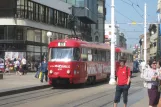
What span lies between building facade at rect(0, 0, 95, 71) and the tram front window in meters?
20.8

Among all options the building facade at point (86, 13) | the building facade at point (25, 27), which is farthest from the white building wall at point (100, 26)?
the building facade at point (25, 27)

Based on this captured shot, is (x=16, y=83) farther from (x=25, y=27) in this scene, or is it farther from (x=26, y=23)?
(x=25, y=27)

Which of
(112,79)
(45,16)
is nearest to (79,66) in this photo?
(112,79)

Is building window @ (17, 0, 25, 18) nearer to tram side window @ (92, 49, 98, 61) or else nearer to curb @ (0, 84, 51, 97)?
tram side window @ (92, 49, 98, 61)

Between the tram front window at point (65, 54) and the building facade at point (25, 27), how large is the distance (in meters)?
20.8

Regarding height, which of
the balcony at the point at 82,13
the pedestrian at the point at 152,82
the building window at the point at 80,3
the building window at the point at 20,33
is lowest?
the pedestrian at the point at 152,82

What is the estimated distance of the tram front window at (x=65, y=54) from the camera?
25.8m

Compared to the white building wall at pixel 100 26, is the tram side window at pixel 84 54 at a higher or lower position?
lower

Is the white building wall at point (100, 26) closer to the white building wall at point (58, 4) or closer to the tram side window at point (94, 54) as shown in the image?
the white building wall at point (58, 4)

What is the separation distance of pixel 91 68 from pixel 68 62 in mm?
3088

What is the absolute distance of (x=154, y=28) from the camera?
125m

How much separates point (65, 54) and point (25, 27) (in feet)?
74.5

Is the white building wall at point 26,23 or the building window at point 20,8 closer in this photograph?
the white building wall at point 26,23

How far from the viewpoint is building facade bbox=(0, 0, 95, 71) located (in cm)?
4653
